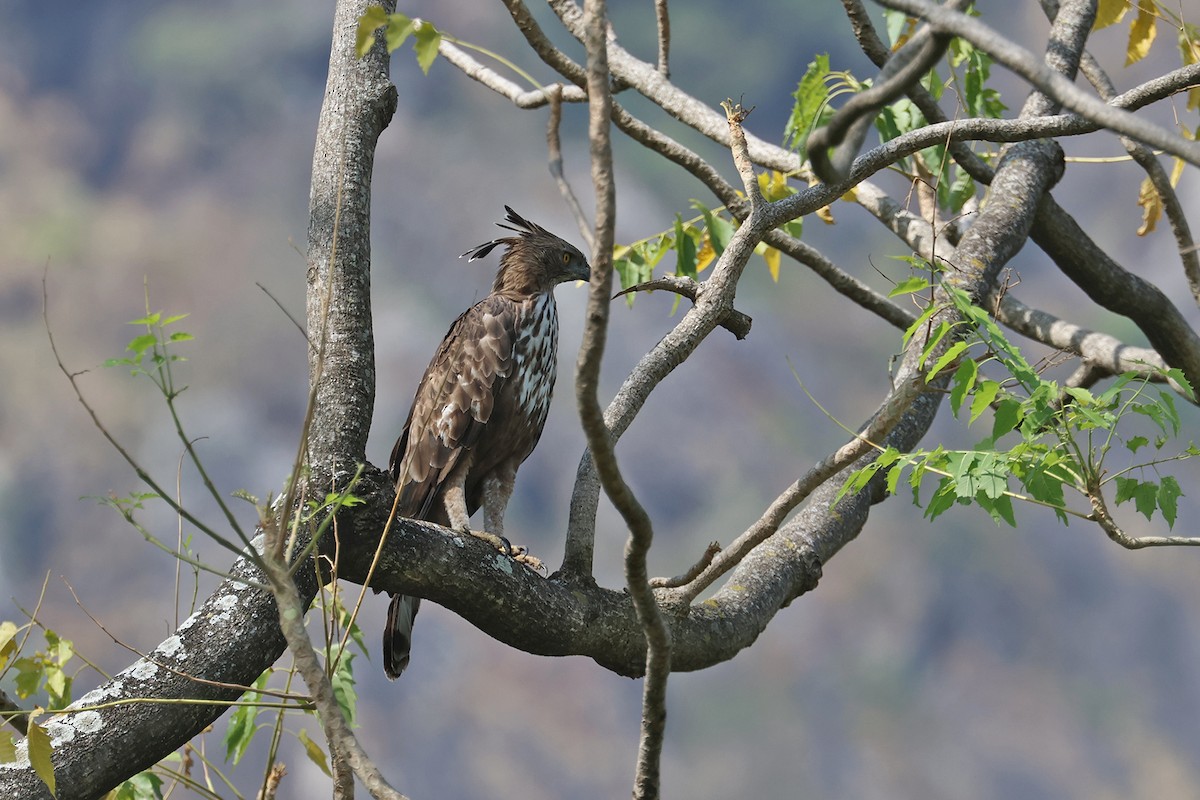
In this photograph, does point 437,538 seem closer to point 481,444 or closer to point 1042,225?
point 481,444

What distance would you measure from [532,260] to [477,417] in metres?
0.85

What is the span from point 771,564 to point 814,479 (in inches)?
27.5

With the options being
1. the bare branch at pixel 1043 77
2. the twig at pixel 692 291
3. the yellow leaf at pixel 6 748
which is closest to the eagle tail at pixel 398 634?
the twig at pixel 692 291

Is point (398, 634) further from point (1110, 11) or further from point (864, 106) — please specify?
point (1110, 11)

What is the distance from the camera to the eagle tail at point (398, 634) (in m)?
3.79

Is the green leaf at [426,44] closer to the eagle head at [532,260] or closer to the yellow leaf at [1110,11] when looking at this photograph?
the eagle head at [532,260]

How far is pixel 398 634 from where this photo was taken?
3.80 m

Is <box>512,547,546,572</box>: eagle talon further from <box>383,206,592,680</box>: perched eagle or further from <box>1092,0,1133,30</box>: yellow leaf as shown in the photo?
<box>1092,0,1133,30</box>: yellow leaf

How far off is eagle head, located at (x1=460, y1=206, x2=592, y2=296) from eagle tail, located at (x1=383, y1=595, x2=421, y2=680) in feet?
4.15

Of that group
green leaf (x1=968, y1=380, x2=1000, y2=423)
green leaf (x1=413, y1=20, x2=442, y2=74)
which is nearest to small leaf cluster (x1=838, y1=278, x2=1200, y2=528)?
green leaf (x1=968, y1=380, x2=1000, y2=423)

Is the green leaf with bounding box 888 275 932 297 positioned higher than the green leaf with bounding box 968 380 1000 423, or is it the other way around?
the green leaf with bounding box 888 275 932 297

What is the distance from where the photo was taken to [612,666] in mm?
2838

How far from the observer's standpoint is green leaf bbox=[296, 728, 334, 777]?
3068 mm

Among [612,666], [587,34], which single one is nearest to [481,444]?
[612,666]
